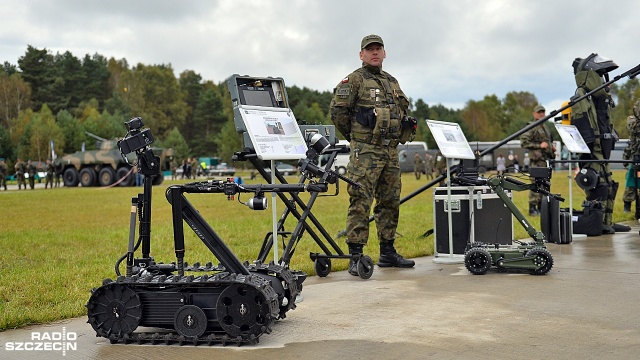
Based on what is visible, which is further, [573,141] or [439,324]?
[573,141]

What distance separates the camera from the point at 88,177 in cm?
3909

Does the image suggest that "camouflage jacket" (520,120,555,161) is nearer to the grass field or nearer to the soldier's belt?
the grass field

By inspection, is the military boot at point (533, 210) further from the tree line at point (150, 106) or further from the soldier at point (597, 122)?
the tree line at point (150, 106)

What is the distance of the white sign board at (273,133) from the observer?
5355 millimetres

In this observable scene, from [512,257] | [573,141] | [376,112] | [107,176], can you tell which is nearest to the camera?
[512,257]

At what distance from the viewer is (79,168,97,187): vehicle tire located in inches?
1534

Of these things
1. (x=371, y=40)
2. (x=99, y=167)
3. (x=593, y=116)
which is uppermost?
(x=99, y=167)

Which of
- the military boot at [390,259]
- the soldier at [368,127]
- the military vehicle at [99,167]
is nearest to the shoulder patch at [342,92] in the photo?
the soldier at [368,127]

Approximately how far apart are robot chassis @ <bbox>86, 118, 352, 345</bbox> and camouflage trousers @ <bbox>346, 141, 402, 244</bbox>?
2420mm

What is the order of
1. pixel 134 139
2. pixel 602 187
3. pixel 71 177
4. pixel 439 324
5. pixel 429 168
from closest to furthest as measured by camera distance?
pixel 134 139 → pixel 439 324 → pixel 602 187 → pixel 71 177 → pixel 429 168

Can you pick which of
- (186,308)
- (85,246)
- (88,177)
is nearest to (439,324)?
(186,308)

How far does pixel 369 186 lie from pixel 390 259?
3.02ft

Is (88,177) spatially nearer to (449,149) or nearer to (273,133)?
(449,149)

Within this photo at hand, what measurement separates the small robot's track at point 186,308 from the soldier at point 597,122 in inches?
295
